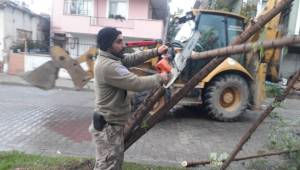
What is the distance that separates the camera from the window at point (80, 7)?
2609 cm

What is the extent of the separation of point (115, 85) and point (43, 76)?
187 centimetres

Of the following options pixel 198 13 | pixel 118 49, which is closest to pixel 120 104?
pixel 118 49

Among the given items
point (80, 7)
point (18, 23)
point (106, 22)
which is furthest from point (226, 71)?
point (80, 7)

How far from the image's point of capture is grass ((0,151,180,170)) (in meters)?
5.30

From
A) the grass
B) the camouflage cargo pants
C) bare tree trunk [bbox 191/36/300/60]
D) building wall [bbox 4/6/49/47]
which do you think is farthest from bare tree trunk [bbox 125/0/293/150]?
building wall [bbox 4/6/49/47]

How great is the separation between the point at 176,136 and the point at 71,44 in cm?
1917

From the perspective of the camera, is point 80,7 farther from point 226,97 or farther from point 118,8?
point 226,97

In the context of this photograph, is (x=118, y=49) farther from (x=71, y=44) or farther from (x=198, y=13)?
(x=71, y=44)

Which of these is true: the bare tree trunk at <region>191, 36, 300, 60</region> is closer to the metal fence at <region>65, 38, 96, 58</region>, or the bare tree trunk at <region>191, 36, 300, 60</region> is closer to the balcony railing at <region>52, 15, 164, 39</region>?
the balcony railing at <region>52, 15, 164, 39</region>

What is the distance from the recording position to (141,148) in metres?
6.80

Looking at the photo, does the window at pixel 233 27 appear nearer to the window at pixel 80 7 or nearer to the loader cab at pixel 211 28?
the loader cab at pixel 211 28

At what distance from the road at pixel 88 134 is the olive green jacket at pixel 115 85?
2091 millimetres

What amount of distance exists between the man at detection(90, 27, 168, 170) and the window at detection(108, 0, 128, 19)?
22325mm

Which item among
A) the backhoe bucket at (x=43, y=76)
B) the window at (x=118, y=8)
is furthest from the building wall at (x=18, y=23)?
the backhoe bucket at (x=43, y=76)
